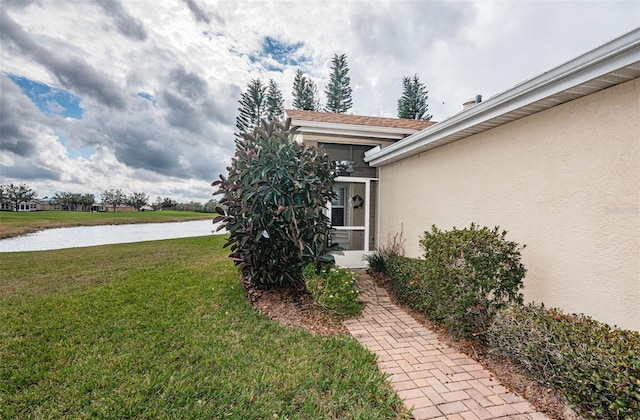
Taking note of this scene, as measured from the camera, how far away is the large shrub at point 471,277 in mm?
3502

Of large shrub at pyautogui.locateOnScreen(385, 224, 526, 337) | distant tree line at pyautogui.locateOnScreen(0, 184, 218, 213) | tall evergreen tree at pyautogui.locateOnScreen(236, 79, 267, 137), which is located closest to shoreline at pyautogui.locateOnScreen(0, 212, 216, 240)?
distant tree line at pyautogui.locateOnScreen(0, 184, 218, 213)

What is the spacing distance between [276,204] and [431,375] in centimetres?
327

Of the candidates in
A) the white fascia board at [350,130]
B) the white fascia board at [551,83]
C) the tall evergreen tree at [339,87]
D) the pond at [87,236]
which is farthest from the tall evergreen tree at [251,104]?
the white fascia board at [551,83]

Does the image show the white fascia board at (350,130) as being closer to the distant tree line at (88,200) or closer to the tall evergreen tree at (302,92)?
the distant tree line at (88,200)

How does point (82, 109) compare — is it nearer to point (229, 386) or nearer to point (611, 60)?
point (229, 386)

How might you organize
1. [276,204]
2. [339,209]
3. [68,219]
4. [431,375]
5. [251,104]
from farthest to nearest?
[251,104] → [68,219] → [339,209] → [276,204] → [431,375]

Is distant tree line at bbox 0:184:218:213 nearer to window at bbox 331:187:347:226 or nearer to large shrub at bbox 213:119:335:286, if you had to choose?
window at bbox 331:187:347:226

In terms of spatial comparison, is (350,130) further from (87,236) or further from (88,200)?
(88,200)

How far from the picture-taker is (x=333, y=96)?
23297 mm

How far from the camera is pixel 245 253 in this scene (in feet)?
17.8

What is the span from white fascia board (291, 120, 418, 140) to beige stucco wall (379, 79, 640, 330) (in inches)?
129

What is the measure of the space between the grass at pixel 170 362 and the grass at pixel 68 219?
7354mm

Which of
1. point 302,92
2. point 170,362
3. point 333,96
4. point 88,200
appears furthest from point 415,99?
point 88,200

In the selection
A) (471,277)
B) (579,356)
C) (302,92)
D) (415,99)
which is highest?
(302,92)
